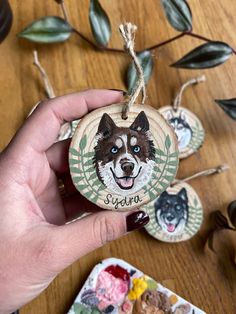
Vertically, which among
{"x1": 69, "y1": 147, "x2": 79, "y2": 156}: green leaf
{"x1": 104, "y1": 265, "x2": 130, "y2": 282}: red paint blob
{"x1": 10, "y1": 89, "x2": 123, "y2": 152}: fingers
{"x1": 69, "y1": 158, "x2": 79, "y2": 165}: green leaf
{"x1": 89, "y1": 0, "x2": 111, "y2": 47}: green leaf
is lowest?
{"x1": 104, "y1": 265, "x2": 130, "y2": 282}: red paint blob

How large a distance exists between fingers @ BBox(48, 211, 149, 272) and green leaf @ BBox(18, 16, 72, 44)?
42 centimetres

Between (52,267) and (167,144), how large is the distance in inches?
7.6

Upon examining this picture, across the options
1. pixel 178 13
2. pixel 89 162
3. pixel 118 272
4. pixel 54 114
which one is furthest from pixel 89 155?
pixel 178 13

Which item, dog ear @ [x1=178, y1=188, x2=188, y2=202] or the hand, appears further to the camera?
dog ear @ [x1=178, y1=188, x2=188, y2=202]

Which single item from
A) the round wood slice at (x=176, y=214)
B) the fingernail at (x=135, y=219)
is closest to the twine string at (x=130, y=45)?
the fingernail at (x=135, y=219)

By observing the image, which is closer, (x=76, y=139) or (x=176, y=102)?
(x=76, y=139)

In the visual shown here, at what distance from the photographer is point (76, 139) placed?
493 mm

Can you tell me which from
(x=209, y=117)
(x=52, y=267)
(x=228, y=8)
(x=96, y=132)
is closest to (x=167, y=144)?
(x=96, y=132)

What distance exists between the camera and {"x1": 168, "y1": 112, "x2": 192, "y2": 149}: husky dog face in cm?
74

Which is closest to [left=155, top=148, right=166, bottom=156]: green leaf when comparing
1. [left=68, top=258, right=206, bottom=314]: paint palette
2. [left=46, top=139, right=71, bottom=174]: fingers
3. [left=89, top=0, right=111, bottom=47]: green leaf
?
[left=46, top=139, right=71, bottom=174]: fingers

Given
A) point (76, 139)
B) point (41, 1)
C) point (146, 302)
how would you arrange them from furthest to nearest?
point (41, 1), point (146, 302), point (76, 139)

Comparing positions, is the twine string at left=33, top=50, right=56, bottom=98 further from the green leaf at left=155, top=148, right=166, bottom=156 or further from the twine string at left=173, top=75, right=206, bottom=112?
the green leaf at left=155, top=148, right=166, bottom=156

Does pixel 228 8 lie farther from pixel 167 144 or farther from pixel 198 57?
pixel 167 144

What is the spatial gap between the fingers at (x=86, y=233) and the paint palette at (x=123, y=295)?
163mm
